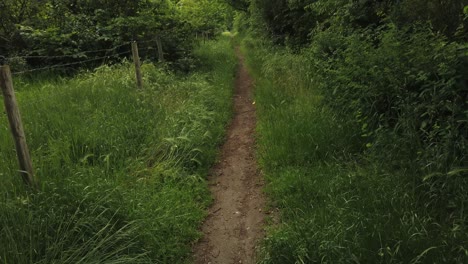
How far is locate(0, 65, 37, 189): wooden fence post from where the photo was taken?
12.2ft

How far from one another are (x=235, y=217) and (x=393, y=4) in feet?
16.2

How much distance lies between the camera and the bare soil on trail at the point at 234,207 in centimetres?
395

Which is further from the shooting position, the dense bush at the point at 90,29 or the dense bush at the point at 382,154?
the dense bush at the point at 90,29

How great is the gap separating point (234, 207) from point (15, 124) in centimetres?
272

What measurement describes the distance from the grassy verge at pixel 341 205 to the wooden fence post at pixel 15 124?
8.41ft

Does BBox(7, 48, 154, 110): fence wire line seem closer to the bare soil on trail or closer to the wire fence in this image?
the wire fence

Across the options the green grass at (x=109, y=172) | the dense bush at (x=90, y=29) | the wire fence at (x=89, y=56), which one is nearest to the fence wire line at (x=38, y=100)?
the green grass at (x=109, y=172)

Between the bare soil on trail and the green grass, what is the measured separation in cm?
19

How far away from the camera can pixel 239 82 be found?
13.0 meters

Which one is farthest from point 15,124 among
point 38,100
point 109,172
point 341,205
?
point 341,205

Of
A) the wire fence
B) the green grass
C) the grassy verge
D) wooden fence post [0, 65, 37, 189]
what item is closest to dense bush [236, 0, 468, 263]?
the grassy verge

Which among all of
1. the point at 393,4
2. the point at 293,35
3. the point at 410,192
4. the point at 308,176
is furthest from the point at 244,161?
the point at 293,35

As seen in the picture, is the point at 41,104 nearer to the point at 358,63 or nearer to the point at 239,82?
the point at 358,63

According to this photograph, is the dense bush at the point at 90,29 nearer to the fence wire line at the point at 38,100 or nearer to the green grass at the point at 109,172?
the green grass at the point at 109,172
